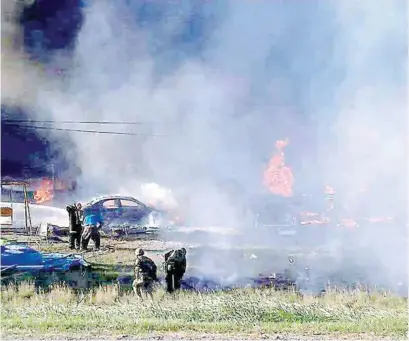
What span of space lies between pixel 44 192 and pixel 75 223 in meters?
0.54

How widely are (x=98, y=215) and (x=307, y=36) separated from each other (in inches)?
135

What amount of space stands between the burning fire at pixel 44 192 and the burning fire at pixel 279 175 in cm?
267

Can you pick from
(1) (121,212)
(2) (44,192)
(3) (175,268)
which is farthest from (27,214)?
(3) (175,268)

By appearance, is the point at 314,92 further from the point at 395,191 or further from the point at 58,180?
the point at 58,180

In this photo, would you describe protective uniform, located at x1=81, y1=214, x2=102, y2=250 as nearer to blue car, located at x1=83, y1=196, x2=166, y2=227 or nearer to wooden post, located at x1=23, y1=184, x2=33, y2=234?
blue car, located at x1=83, y1=196, x2=166, y2=227

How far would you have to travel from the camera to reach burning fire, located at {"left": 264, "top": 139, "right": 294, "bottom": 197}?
24.8ft

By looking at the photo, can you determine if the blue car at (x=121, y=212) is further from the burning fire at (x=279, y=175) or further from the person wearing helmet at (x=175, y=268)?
the burning fire at (x=279, y=175)

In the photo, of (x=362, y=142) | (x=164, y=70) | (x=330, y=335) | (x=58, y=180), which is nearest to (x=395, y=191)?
(x=362, y=142)

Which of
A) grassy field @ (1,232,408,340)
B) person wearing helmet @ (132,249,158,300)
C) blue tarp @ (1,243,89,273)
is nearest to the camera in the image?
grassy field @ (1,232,408,340)

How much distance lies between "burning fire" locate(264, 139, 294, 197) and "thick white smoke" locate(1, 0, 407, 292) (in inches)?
3.8

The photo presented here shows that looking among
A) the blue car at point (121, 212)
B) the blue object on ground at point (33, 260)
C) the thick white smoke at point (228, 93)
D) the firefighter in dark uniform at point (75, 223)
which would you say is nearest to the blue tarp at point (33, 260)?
the blue object on ground at point (33, 260)

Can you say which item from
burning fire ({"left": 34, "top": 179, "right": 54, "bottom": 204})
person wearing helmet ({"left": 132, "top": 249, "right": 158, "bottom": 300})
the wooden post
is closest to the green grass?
person wearing helmet ({"left": 132, "top": 249, "right": 158, "bottom": 300})

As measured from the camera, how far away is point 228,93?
7629 mm

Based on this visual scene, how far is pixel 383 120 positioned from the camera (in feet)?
25.3
